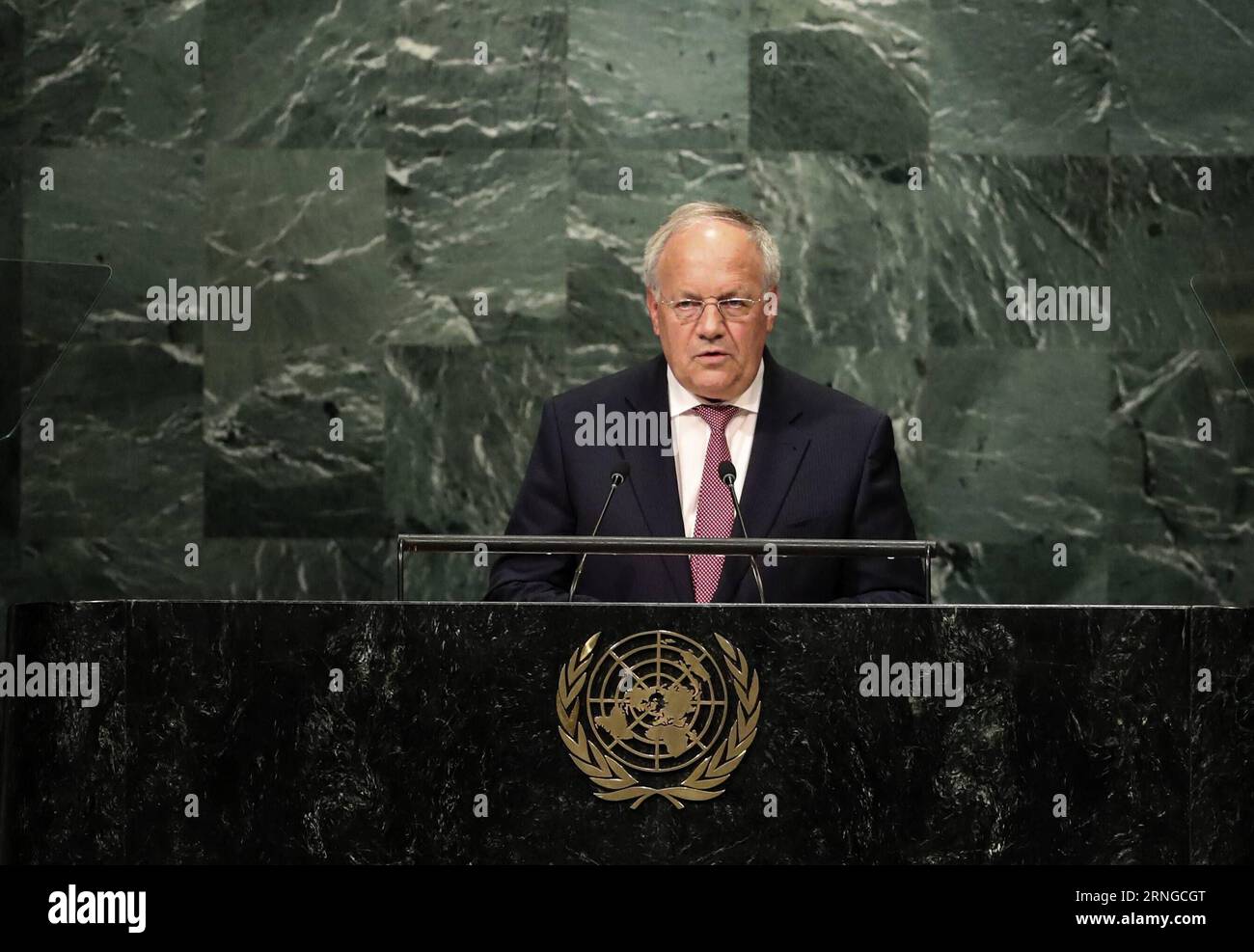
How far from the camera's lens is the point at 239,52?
6273 mm

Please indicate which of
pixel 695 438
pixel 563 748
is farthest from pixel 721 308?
pixel 563 748

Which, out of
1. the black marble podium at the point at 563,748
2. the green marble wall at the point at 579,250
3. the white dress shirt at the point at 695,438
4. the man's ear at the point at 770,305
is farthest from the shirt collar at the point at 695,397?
the green marble wall at the point at 579,250

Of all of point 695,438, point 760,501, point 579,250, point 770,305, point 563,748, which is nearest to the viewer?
point 563,748

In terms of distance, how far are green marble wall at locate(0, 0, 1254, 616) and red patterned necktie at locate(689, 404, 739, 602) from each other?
6.04 feet

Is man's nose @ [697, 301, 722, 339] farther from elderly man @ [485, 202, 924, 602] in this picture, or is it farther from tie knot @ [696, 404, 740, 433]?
tie knot @ [696, 404, 740, 433]

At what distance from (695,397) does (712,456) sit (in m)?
0.26

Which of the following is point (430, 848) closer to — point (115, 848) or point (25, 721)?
point (115, 848)

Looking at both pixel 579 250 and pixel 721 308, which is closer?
pixel 721 308

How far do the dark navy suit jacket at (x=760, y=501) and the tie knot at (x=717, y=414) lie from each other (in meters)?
0.09

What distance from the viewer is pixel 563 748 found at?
3.07m

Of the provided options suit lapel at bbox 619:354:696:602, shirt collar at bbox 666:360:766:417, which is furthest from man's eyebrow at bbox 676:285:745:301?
suit lapel at bbox 619:354:696:602

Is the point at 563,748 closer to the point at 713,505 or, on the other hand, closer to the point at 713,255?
the point at 713,505

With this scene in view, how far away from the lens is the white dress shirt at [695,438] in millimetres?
4379

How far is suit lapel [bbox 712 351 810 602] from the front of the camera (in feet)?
13.4
